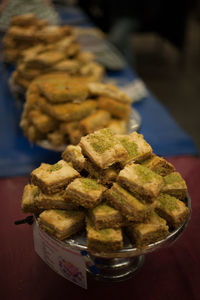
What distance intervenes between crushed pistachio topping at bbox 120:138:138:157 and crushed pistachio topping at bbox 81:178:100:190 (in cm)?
14

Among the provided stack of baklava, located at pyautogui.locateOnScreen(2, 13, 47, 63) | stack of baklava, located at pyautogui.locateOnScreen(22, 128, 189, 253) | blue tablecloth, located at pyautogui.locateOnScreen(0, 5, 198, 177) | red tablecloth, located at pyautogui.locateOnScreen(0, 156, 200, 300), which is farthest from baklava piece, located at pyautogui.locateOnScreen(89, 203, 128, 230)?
stack of baklava, located at pyautogui.locateOnScreen(2, 13, 47, 63)

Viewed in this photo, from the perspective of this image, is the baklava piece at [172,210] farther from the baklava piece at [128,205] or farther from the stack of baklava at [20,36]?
the stack of baklava at [20,36]

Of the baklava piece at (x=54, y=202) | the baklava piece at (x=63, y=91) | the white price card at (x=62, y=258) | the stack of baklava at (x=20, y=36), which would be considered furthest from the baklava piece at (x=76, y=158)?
the stack of baklava at (x=20, y=36)

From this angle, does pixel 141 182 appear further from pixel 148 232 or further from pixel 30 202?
pixel 30 202

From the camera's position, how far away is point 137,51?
545 centimetres

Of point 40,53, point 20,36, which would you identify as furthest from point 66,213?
point 20,36

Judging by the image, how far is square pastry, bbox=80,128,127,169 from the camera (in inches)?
35.6

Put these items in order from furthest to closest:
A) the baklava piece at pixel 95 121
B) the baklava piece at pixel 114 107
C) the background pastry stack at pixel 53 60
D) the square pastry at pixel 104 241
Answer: the background pastry stack at pixel 53 60, the baklava piece at pixel 114 107, the baklava piece at pixel 95 121, the square pastry at pixel 104 241

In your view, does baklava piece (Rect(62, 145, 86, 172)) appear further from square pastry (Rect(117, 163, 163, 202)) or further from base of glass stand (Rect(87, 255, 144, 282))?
base of glass stand (Rect(87, 255, 144, 282))

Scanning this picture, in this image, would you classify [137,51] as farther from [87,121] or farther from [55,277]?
[55,277]

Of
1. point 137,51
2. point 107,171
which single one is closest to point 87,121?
point 107,171

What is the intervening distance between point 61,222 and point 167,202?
0.31 m

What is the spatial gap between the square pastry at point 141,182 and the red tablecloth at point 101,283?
32 cm

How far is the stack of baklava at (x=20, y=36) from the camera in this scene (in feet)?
7.59
